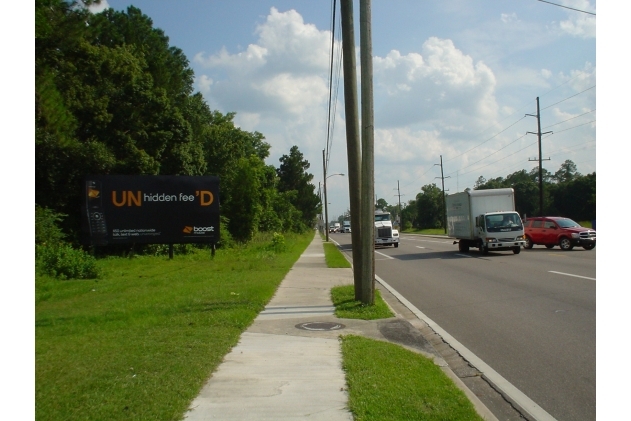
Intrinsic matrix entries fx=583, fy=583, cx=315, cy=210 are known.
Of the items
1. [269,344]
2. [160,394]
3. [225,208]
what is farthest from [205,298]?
[225,208]

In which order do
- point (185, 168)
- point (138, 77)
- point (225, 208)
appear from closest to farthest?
point (138, 77), point (185, 168), point (225, 208)

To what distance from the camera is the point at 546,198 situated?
7025 centimetres

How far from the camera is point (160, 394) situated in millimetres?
5707

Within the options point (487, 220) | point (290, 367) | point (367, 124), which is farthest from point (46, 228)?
point (290, 367)

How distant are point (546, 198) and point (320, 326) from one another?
218 ft

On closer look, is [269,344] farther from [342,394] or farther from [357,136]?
[357,136]

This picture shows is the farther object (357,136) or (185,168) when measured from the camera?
(185,168)

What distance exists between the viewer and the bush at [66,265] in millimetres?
19297

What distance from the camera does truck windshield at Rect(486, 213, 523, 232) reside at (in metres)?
27.4

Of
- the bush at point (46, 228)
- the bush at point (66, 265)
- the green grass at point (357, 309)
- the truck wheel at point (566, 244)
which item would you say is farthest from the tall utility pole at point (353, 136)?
the truck wheel at point (566, 244)

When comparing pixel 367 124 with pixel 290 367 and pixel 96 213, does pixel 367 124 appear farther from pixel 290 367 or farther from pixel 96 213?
pixel 96 213

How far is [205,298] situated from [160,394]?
23.9 ft

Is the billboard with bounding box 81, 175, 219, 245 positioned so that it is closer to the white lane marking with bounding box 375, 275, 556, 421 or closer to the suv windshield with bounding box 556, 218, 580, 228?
the white lane marking with bounding box 375, 275, 556, 421

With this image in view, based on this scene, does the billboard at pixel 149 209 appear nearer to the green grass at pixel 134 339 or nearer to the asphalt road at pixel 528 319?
the green grass at pixel 134 339
